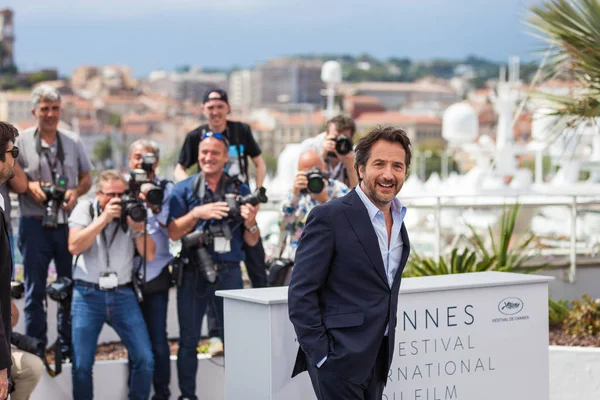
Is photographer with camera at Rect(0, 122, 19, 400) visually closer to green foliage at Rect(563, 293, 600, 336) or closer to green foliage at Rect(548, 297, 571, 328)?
green foliage at Rect(563, 293, 600, 336)

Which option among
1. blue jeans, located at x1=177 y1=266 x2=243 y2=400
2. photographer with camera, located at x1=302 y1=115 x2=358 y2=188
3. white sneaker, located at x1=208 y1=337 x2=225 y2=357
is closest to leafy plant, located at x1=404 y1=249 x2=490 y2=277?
photographer with camera, located at x1=302 y1=115 x2=358 y2=188

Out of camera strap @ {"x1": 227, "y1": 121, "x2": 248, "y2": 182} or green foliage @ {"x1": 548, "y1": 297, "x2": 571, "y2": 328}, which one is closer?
camera strap @ {"x1": 227, "y1": 121, "x2": 248, "y2": 182}

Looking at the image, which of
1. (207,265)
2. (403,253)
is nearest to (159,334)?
(207,265)

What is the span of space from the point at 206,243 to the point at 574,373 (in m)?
2.65

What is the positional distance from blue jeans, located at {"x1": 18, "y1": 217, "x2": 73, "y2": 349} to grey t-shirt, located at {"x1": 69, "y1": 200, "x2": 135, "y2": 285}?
733 mm

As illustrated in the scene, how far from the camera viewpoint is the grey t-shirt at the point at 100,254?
6895 mm

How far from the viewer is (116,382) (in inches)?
294

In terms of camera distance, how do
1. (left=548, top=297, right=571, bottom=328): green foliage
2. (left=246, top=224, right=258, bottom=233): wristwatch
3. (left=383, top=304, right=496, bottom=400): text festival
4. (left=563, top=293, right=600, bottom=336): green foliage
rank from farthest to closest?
(left=548, top=297, right=571, bottom=328): green foliage
(left=563, top=293, right=600, bottom=336): green foliage
(left=246, top=224, right=258, bottom=233): wristwatch
(left=383, top=304, right=496, bottom=400): text festival

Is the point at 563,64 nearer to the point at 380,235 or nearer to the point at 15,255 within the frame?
the point at 15,255

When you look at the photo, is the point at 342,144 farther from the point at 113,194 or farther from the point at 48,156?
the point at 48,156

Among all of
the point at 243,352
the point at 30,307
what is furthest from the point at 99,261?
the point at 243,352

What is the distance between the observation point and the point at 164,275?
23.7ft

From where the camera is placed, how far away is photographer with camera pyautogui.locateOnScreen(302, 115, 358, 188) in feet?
26.2

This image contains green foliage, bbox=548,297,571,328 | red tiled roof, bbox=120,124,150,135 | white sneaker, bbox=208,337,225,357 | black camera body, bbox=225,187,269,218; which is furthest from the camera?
red tiled roof, bbox=120,124,150,135
